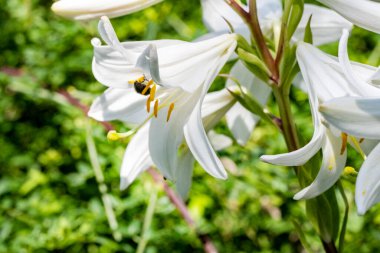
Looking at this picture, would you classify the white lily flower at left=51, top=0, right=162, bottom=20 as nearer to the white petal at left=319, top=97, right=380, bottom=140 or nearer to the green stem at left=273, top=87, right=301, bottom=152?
the green stem at left=273, top=87, right=301, bottom=152

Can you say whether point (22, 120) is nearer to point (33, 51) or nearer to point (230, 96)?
point (33, 51)

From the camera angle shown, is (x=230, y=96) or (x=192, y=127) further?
(x=230, y=96)

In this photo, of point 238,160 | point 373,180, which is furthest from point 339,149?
point 238,160

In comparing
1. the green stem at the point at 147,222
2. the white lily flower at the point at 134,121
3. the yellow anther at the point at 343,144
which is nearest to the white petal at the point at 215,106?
the white lily flower at the point at 134,121

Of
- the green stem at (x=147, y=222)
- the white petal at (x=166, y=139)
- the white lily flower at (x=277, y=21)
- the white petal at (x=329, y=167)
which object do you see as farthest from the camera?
the green stem at (x=147, y=222)

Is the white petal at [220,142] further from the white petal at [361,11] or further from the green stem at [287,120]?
the white petal at [361,11]

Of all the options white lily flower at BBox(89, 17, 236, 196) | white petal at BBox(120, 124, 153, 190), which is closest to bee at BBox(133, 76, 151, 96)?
white lily flower at BBox(89, 17, 236, 196)

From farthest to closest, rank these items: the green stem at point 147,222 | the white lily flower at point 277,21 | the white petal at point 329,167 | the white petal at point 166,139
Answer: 1. the green stem at point 147,222
2. the white lily flower at point 277,21
3. the white petal at point 166,139
4. the white petal at point 329,167
